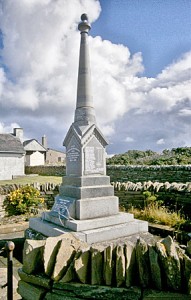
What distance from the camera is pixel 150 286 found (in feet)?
7.83

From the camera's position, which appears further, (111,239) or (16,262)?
(111,239)

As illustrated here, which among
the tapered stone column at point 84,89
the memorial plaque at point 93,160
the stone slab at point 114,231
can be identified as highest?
the tapered stone column at point 84,89

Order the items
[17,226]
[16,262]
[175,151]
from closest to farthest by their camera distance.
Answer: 1. [16,262]
2. [17,226]
3. [175,151]

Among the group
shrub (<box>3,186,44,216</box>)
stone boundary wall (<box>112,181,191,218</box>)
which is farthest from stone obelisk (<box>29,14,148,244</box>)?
shrub (<box>3,186,44,216</box>)

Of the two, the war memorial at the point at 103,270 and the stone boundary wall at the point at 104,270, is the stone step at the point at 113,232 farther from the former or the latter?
the stone boundary wall at the point at 104,270

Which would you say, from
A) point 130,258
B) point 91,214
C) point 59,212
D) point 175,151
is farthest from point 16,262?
point 175,151

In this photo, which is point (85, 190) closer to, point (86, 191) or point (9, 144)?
point (86, 191)

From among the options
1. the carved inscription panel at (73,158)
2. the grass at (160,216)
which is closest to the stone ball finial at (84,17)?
the carved inscription panel at (73,158)

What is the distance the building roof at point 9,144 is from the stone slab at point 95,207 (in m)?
26.9

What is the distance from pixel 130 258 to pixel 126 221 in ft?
12.7

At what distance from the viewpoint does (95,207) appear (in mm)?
6148

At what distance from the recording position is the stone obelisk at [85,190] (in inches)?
227

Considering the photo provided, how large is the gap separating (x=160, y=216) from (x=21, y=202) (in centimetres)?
456

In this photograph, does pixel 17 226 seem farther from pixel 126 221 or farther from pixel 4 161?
pixel 4 161
